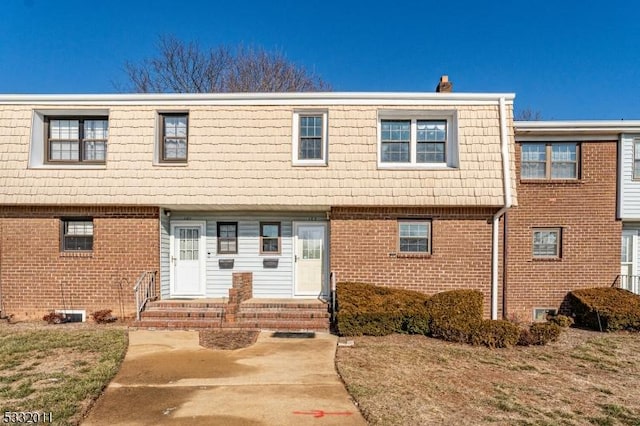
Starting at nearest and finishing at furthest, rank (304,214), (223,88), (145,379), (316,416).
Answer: (316,416)
(145,379)
(304,214)
(223,88)

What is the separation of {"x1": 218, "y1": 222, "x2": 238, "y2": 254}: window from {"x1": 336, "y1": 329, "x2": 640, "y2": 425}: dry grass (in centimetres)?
450

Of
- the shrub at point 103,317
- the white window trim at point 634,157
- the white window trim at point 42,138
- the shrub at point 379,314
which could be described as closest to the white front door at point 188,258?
the shrub at point 103,317

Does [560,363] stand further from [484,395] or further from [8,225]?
[8,225]

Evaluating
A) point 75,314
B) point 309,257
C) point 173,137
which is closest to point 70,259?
point 75,314

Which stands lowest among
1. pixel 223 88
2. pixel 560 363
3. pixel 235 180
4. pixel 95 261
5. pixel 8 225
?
pixel 560 363

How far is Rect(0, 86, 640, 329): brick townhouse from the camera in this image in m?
9.45

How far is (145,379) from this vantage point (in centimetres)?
567

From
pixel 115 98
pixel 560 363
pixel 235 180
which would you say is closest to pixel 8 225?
pixel 115 98

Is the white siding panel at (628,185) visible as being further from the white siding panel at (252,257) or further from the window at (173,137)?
the window at (173,137)

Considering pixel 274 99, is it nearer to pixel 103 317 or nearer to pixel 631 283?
pixel 103 317

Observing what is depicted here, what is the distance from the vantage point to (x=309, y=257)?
1053 cm

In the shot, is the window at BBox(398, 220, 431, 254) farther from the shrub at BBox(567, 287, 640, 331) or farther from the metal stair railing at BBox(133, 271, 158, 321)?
the metal stair railing at BBox(133, 271, 158, 321)

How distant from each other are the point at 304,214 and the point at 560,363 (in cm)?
655

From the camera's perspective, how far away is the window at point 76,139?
9.98 meters
